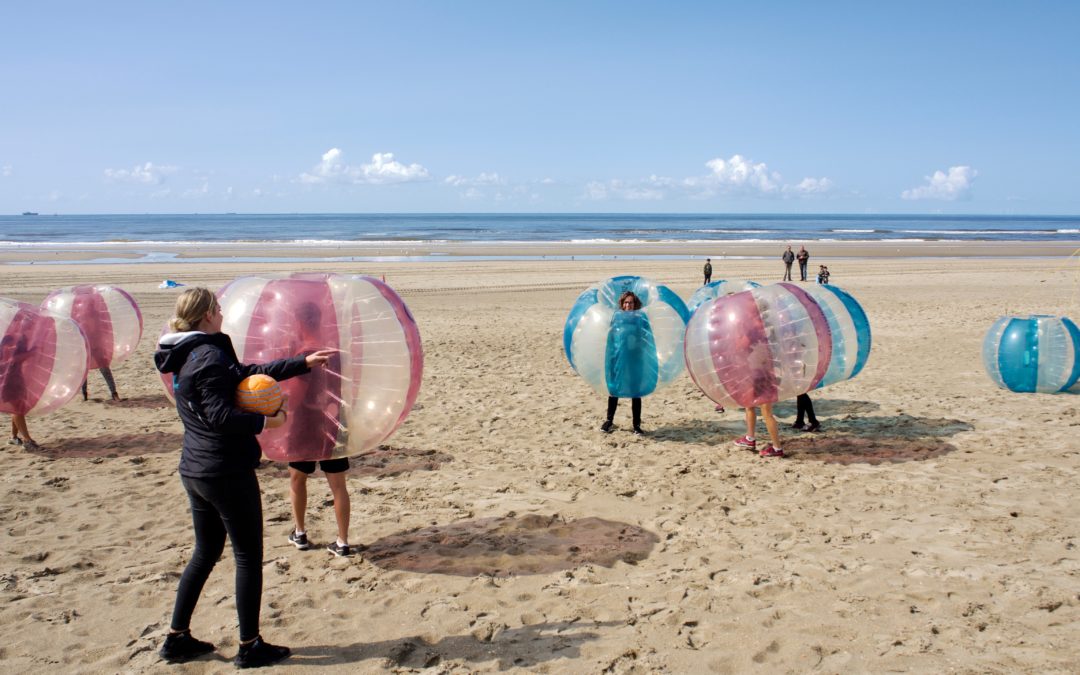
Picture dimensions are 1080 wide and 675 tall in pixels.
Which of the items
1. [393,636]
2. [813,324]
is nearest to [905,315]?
[813,324]

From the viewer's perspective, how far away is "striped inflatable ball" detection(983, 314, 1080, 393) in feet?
30.7

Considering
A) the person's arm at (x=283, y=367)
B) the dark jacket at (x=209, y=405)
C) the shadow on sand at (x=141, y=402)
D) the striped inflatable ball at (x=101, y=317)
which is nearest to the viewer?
the dark jacket at (x=209, y=405)

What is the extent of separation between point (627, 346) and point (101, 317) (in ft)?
22.2

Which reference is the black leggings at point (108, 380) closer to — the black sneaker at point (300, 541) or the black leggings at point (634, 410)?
the black sneaker at point (300, 541)

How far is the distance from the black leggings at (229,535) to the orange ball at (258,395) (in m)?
0.34

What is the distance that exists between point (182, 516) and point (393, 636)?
2695 millimetres

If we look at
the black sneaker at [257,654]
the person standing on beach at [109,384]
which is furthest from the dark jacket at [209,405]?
the person standing on beach at [109,384]

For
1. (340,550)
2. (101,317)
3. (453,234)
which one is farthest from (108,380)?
(453,234)

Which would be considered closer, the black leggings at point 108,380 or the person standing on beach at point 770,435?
the person standing on beach at point 770,435

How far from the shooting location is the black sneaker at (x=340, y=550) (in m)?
5.05

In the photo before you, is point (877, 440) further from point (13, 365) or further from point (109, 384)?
point (109, 384)

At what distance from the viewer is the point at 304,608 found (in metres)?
4.40

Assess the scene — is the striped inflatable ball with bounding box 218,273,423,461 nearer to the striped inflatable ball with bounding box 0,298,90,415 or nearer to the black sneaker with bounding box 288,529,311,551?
the black sneaker with bounding box 288,529,311,551

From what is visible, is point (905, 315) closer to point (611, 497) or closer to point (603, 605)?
point (611, 497)
